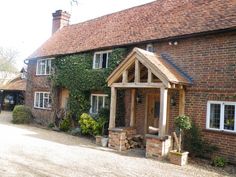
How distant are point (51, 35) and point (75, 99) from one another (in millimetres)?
11049

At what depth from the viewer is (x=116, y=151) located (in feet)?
45.1

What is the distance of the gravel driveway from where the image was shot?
9.65 metres

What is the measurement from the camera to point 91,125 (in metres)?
16.7

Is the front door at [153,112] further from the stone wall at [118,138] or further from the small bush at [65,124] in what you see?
the small bush at [65,124]

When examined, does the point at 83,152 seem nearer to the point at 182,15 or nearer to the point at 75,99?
the point at 75,99

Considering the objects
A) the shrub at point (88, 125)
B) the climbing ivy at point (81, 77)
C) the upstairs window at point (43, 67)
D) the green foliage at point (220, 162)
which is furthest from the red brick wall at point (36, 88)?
the green foliage at point (220, 162)

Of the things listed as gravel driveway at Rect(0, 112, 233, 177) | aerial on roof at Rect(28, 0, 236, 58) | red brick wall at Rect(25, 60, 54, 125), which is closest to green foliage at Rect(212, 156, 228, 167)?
gravel driveway at Rect(0, 112, 233, 177)

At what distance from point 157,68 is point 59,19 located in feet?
60.0

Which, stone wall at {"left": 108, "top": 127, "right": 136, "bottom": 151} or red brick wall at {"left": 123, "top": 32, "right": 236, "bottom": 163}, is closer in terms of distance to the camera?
red brick wall at {"left": 123, "top": 32, "right": 236, "bottom": 163}

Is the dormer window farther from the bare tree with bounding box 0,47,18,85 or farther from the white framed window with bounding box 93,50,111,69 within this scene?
the bare tree with bounding box 0,47,18,85

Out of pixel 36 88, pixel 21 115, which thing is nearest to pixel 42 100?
pixel 36 88

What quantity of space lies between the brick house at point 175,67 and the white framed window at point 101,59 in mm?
30

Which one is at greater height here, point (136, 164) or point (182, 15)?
point (182, 15)

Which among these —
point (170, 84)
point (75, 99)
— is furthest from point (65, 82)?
point (170, 84)
